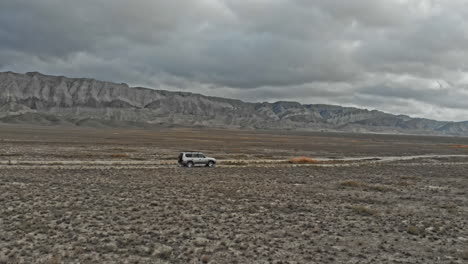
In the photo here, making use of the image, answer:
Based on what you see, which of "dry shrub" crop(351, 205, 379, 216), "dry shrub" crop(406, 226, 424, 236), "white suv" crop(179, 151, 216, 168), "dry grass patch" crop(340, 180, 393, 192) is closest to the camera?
"dry shrub" crop(406, 226, 424, 236)

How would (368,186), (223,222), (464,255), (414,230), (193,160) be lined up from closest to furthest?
(464,255), (414,230), (223,222), (368,186), (193,160)

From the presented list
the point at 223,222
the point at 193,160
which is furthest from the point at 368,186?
the point at 193,160

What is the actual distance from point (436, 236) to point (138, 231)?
10979mm

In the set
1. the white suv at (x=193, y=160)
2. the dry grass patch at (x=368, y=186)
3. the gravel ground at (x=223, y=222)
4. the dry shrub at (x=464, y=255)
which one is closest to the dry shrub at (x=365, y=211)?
the gravel ground at (x=223, y=222)

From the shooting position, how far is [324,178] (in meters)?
31.3

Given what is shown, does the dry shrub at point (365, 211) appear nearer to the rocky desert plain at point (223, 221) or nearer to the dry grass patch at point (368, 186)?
the rocky desert plain at point (223, 221)

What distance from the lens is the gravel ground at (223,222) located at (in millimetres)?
10961

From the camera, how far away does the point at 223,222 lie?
1470 centimetres

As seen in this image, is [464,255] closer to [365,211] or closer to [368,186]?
[365,211]

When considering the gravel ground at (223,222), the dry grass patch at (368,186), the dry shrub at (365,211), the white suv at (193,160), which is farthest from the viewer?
the white suv at (193,160)

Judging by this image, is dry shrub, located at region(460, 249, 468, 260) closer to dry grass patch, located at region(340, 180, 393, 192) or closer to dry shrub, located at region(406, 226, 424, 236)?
dry shrub, located at region(406, 226, 424, 236)

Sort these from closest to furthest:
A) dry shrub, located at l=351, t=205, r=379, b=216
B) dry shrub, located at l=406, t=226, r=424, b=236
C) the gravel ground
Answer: the gravel ground, dry shrub, located at l=406, t=226, r=424, b=236, dry shrub, located at l=351, t=205, r=379, b=216

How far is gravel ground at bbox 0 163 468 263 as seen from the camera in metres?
11.0

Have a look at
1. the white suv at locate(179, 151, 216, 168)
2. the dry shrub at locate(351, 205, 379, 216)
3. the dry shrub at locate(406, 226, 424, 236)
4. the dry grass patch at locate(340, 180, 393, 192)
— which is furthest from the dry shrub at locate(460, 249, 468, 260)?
the white suv at locate(179, 151, 216, 168)
